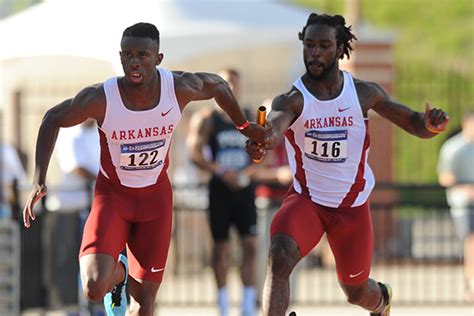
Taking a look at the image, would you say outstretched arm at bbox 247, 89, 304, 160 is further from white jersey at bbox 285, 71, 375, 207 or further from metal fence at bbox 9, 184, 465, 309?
metal fence at bbox 9, 184, 465, 309

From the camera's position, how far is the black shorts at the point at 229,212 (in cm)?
1355

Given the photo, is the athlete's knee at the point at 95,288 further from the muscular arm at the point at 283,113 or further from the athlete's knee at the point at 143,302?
the muscular arm at the point at 283,113

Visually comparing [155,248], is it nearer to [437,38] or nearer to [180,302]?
[180,302]

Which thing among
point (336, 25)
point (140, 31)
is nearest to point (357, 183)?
point (336, 25)

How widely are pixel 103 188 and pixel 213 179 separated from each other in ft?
13.6

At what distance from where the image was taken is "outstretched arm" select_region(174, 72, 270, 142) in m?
9.52

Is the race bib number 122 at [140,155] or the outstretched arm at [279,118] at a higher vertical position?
the outstretched arm at [279,118]

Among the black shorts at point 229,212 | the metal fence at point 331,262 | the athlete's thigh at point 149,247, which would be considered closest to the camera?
the athlete's thigh at point 149,247

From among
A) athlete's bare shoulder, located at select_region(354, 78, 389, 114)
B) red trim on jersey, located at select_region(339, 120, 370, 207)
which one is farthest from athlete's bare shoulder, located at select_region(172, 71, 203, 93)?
red trim on jersey, located at select_region(339, 120, 370, 207)

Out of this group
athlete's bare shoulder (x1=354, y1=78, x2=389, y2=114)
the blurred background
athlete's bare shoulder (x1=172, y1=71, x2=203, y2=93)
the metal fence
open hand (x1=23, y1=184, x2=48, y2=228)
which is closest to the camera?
open hand (x1=23, y1=184, x2=48, y2=228)

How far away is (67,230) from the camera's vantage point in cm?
1409

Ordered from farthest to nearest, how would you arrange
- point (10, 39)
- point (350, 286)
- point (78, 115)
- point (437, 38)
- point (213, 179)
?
1. point (437, 38)
2. point (10, 39)
3. point (213, 179)
4. point (350, 286)
5. point (78, 115)

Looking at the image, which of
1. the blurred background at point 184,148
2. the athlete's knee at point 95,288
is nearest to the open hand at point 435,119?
the athlete's knee at point 95,288

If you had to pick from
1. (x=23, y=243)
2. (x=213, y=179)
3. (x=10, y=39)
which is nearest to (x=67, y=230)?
(x=23, y=243)
